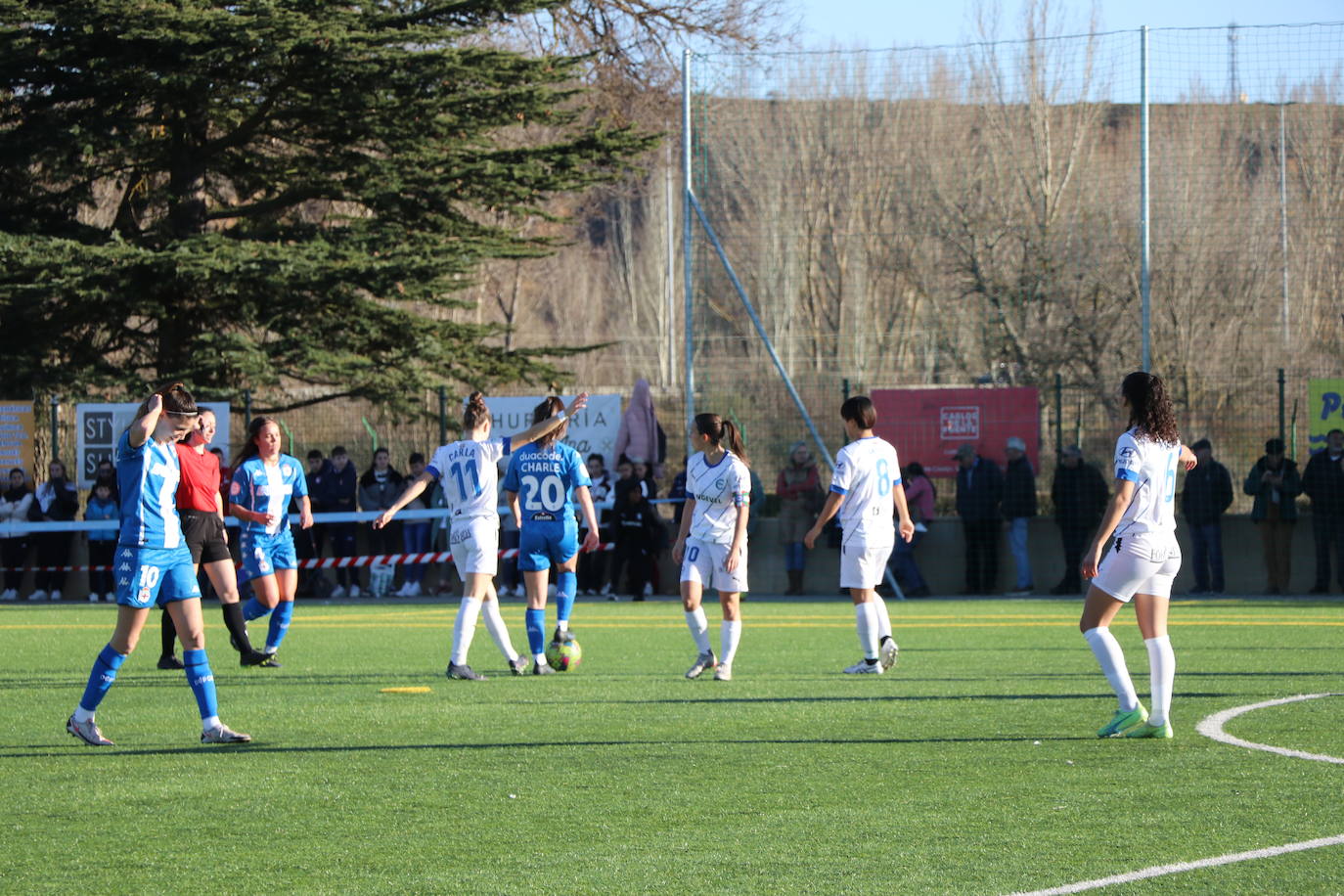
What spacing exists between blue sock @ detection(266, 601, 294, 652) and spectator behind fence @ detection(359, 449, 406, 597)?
30.8ft

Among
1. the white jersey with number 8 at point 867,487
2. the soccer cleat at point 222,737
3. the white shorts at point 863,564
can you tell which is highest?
the white jersey with number 8 at point 867,487

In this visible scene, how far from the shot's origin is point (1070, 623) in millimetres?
16688

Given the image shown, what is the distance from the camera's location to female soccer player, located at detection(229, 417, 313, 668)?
12.4m

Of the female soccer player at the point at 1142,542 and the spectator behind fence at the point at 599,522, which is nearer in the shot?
the female soccer player at the point at 1142,542

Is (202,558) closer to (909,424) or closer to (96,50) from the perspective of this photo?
(909,424)

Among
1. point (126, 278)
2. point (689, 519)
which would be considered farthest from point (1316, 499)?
point (126, 278)

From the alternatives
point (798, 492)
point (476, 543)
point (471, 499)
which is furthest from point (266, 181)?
point (476, 543)

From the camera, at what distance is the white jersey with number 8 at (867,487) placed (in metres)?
11.4

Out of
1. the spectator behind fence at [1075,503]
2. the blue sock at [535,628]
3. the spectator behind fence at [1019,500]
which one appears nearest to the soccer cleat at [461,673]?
the blue sock at [535,628]

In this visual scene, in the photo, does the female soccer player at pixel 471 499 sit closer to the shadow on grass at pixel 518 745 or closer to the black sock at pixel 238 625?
the black sock at pixel 238 625

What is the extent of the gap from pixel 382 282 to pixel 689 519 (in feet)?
50.0

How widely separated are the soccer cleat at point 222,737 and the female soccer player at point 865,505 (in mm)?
4355

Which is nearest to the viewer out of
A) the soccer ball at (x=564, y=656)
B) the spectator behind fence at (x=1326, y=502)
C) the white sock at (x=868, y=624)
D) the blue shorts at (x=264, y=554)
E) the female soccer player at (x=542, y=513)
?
the white sock at (x=868, y=624)

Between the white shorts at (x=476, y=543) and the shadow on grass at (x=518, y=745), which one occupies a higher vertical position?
the white shorts at (x=476, y=543)
